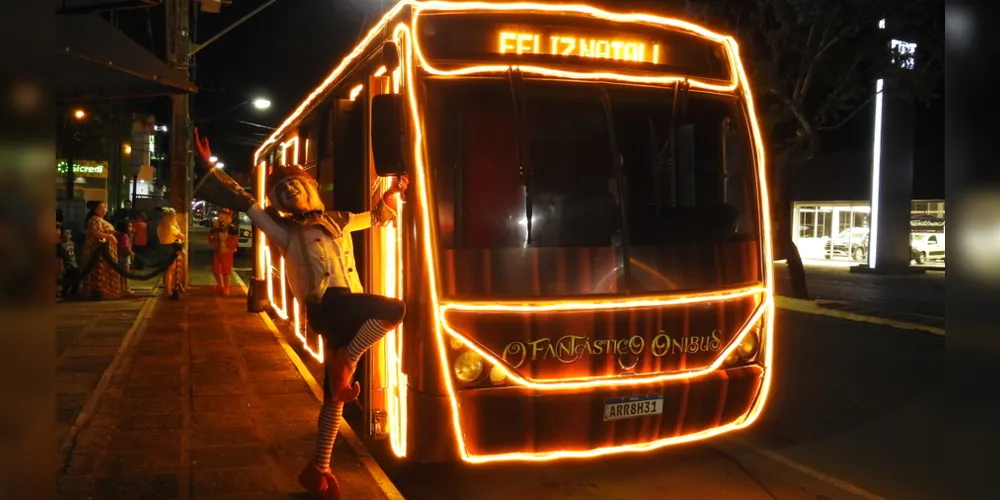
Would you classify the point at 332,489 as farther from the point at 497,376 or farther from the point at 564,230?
the point at 564,230

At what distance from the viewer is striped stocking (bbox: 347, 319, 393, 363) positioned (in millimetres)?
4848

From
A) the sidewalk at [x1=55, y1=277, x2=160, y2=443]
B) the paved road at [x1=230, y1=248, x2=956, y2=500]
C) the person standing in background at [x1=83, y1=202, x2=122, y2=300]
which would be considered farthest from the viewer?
the person standing in background at [x1=83, y1=202, x2=122, y2=300]

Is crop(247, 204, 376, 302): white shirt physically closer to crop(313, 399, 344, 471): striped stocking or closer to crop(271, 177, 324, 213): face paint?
crop(271, 177, 324, 213): face paint

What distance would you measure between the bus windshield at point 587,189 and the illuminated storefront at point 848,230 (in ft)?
88.1

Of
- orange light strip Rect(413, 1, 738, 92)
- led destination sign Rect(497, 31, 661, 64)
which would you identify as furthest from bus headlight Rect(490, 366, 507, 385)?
led destination sign Rect(497, 31, 661, 64)

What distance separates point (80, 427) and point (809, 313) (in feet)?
45.3

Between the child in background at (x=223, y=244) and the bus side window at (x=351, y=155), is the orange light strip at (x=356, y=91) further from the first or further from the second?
the child in background at (x=223, y=244)

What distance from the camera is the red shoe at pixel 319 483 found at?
4.83 metres

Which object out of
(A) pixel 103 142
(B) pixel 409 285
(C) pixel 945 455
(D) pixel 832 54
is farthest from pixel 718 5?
(A) pixel 103 142

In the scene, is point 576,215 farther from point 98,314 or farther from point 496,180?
point 98,314

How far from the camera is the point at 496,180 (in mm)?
4805

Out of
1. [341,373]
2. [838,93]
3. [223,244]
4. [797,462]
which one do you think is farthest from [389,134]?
[838,93]

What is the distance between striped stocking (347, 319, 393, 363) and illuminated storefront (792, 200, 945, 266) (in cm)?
2848

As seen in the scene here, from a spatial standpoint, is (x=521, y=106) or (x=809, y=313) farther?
(x=809, y=313)
